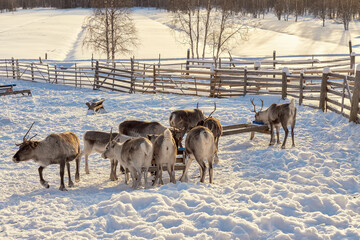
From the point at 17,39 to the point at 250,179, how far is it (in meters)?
50.5

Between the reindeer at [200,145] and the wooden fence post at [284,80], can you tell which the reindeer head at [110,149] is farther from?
the wooden fence post at [284,80]

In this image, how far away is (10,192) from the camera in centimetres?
763

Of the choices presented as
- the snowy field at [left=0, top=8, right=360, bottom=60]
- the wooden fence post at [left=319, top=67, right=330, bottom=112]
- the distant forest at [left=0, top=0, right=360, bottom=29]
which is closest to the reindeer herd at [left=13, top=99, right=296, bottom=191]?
the wooden fence post at [left=319, top=67, right=330, bottom=112]

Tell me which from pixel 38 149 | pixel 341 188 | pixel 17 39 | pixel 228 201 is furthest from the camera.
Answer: pixel 17 39

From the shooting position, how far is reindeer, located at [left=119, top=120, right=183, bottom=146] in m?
9.20

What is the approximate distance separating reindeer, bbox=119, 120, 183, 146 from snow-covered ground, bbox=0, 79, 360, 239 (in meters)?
0.93

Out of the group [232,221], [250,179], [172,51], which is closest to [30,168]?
[250,179]

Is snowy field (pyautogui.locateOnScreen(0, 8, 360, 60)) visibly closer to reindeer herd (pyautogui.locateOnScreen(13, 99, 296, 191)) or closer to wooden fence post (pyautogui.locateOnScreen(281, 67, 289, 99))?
wooden fence post (pyautogui.locateOnScreen(281, 67, 289, 99))

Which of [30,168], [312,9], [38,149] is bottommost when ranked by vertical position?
[30,168]

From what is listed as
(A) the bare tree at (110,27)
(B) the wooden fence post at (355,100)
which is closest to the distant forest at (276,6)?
(A) the bare tree at (110,27)

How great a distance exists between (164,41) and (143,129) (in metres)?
44.9

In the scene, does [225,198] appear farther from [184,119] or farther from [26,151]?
[184,119]

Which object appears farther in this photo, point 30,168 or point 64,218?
point 30,168

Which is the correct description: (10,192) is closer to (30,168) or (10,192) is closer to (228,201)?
(30,168)
